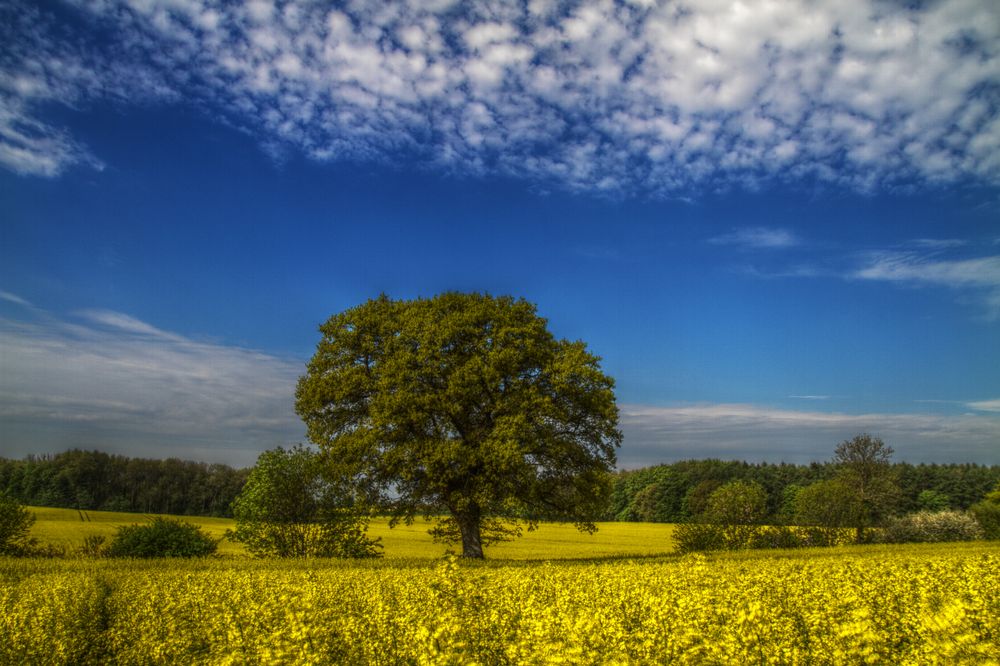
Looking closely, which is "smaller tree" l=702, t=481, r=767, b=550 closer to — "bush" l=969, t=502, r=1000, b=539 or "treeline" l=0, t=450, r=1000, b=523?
"bush" l=969, t=502, r=1000, b=539

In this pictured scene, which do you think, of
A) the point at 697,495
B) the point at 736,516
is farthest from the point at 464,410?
the point at 697,495

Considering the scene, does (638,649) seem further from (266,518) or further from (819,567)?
(266,518)

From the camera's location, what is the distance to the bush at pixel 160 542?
22984 mm

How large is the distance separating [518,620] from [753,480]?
8613 centimetres

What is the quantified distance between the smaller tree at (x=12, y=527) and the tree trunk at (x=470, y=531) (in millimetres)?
17163

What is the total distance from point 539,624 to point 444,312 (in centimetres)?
2232

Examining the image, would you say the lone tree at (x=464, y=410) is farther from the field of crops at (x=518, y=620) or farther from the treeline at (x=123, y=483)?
the treeline at (x=123, y=483)

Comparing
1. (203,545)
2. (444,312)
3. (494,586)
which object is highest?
(444,312)

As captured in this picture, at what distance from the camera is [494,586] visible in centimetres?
989

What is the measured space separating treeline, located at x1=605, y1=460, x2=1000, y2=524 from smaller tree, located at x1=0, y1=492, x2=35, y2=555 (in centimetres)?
6484

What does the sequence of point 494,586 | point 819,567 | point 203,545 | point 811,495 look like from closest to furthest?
point 494,586
point 819,567
point 203,545
point 811,495

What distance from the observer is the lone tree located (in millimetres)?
24812

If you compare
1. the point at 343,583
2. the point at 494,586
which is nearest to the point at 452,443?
the point at 343,583

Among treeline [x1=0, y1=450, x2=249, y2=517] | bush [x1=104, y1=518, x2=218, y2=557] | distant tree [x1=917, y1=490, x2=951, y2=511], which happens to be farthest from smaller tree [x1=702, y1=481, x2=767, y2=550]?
treeline [x1=0, y1=450, x2=249, y2=517]
